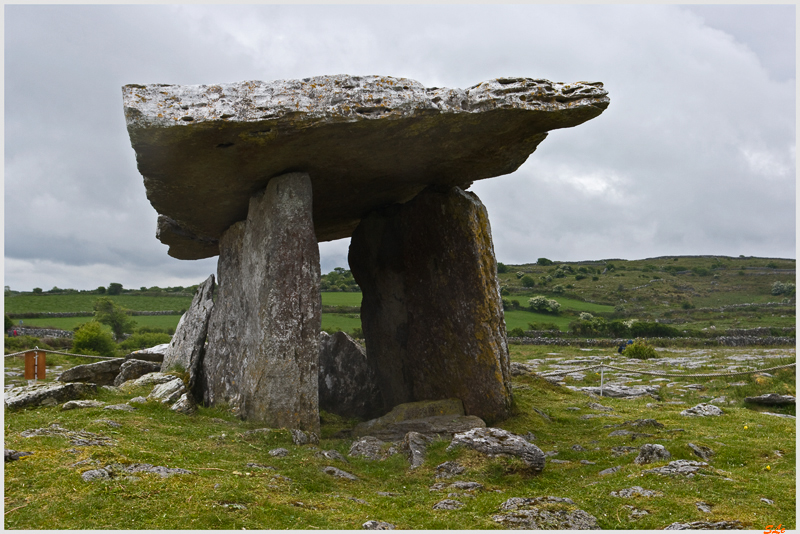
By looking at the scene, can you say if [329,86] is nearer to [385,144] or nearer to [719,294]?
[385,144]

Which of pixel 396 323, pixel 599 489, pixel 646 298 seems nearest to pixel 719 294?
pixel 646 298

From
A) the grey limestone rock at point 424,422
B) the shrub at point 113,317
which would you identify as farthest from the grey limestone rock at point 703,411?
the shrub at point 113,317

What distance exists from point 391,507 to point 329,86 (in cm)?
640

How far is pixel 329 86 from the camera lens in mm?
9547

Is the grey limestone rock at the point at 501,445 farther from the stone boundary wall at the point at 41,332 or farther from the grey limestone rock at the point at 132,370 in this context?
the stone boundary wall at the point at 41,332

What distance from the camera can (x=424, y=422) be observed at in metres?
11.2

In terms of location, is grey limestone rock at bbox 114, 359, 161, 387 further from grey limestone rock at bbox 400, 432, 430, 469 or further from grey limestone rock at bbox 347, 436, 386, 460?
grey limestone rock at bbox 400, 432, 430, 469

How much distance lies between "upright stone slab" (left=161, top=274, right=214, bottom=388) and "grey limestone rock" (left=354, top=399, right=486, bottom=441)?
427cm

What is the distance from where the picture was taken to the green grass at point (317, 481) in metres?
5.77

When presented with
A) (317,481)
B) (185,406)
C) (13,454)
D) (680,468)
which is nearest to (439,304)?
(185,406)

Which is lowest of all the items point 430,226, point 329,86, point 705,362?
point 705,362

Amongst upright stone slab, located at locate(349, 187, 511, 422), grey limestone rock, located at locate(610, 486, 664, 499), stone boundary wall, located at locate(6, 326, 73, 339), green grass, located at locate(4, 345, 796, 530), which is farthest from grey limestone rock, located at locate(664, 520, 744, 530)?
stone boundary wall, located at locate(6, 326, 73, 339)

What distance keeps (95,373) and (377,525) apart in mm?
10478

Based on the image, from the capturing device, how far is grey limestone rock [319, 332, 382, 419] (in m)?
15.2
